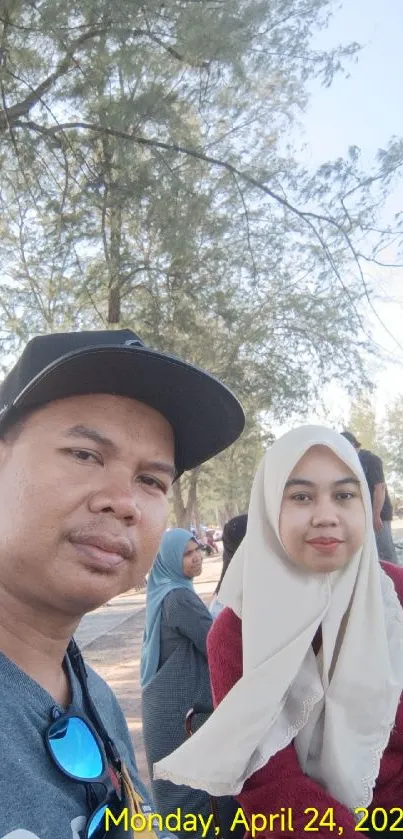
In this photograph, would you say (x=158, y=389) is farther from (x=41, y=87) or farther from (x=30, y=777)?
(x=41, y=87)

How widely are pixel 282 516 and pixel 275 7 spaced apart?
15.2 feet

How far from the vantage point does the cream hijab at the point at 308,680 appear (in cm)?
160

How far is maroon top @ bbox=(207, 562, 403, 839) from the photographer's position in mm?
1492

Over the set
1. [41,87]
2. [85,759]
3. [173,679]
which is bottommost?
[173,679]

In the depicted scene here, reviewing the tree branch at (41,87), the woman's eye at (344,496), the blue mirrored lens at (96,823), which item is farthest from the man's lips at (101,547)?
Result: the tree branch at (41,87)

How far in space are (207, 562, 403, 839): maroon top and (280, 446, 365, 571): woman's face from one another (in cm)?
30

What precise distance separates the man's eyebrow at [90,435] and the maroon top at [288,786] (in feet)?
3.38

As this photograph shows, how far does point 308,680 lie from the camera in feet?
5.57

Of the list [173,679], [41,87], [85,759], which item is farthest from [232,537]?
[41,87]

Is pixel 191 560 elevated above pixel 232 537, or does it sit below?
below

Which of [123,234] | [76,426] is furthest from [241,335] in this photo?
[76,426]

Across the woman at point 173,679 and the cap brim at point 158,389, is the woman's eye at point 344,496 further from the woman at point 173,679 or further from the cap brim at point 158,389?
the woman at point 173,679

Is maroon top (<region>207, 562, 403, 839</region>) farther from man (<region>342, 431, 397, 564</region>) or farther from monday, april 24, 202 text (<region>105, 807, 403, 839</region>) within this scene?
man (<region>342, 431, 397, 564</region>)

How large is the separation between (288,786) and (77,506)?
1.05 metres
